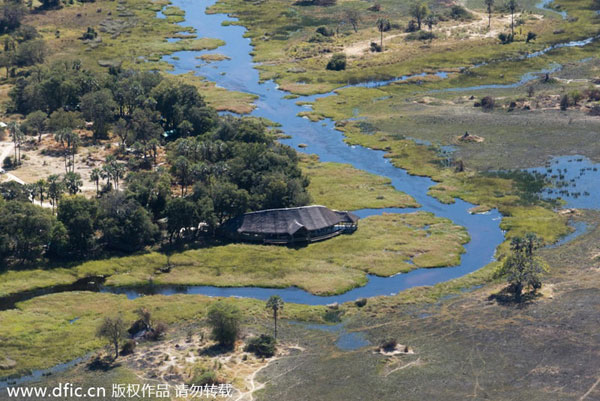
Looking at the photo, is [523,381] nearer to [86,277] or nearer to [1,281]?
[86,277]

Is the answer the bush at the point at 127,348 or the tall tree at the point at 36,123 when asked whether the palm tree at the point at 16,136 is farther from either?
the bush at the point at 127,348

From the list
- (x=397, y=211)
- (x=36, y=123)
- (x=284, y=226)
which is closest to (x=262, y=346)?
(x=284, y=226)

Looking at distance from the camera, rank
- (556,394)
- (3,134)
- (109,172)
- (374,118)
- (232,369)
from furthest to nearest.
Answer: (374,118) < (3,134) < (109,172) < (232,369) < (556,394)

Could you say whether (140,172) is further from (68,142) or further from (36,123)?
(36,123)

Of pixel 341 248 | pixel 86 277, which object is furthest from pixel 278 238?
pixel 86 277

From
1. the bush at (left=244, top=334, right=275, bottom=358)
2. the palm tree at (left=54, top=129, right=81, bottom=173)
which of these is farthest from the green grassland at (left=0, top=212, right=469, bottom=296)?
the palm tree at (left=54, top=129, right=81, bottom=173)

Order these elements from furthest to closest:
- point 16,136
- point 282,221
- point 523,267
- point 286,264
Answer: point 16,136 → point 282,221 → point 286,264 → point 523,267

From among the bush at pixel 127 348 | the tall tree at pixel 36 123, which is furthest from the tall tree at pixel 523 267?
the tall tree at pixel 36 123
